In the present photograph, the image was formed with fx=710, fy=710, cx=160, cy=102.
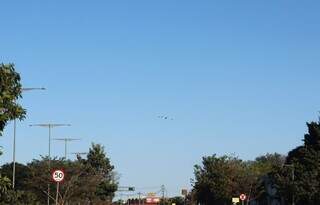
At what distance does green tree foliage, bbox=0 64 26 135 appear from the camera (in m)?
14.3

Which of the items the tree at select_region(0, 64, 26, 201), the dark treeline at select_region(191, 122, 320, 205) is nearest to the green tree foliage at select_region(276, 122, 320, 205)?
the dark treeline at select_region(191, 122, 320, 205)

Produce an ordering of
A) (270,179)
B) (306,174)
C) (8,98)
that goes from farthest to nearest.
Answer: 1. (270,179)
2. (306,174)
3. (8,98)

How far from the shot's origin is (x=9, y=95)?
14438 millimetres

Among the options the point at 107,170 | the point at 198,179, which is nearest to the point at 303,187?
the point at 198,179

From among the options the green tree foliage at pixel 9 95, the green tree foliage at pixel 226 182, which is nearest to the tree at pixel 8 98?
the green tree foliage at pixel 9 95

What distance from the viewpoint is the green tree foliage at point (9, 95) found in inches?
563

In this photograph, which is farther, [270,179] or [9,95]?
[270,179]

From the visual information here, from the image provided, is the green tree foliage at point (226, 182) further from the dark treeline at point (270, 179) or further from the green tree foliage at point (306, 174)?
the green tree foliage at point (306, 174)

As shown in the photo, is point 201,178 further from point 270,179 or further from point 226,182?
point 270,179

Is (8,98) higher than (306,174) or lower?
lower

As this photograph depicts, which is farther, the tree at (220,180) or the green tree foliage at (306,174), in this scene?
the tree at (220,180)

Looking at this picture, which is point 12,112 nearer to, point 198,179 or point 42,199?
point 42,199

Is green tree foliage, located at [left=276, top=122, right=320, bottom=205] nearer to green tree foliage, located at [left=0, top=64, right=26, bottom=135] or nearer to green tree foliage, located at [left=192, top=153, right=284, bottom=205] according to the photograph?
green tree foliage, located at [left=192, top=153, right=284, bottom=205]

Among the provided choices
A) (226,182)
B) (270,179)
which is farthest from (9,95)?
(226,182)
